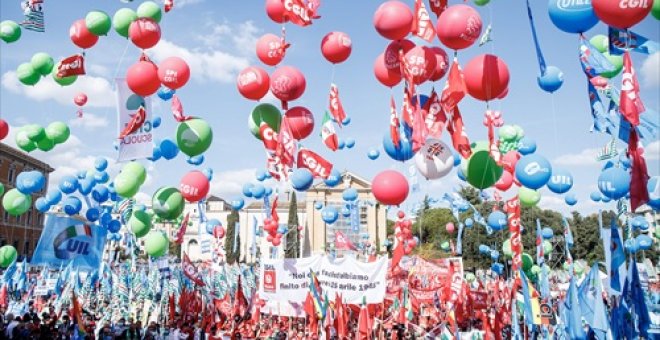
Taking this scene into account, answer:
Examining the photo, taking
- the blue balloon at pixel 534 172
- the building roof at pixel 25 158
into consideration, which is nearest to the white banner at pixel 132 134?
the blue balloon at pixel 534 172

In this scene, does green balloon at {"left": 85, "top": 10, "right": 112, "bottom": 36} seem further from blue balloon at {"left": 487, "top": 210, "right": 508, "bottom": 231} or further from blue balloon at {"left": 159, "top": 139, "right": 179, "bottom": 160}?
blue balloon at {"left": 487, "top": 210, "right": 508, "bottom": 231}

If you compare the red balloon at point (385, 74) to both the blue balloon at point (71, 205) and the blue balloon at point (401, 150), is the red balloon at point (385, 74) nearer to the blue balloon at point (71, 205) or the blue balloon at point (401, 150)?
the blue balloon at point (401, 150)

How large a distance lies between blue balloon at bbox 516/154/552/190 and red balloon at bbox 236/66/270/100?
5255mm

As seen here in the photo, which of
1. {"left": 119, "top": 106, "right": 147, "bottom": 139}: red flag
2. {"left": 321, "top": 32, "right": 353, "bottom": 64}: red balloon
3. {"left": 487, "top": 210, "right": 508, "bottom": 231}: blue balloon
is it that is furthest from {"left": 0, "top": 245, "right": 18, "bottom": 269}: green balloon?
{"left": 487, "top": 210, "right": 508, "bottom": 231}: blue balloon

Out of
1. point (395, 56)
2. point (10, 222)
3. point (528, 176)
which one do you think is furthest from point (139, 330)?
point (10, 222)

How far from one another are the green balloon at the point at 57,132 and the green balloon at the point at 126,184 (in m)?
4.46

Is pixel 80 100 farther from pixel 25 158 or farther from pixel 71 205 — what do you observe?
pixel 25 158

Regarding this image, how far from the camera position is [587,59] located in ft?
27.1

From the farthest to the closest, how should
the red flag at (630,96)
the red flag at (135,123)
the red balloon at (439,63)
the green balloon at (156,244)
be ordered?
the green balloon at (156,244), the red flag at (135,123), the red balloon at (439,63), the red flag at (630,96)

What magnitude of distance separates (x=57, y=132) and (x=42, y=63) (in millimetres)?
2118

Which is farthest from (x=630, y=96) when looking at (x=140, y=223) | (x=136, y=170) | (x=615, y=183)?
(x=140, y=223)

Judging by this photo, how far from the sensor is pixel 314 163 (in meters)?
10.8

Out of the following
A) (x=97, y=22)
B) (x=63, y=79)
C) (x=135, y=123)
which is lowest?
(x=135, y=123)

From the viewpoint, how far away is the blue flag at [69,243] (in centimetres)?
1077
